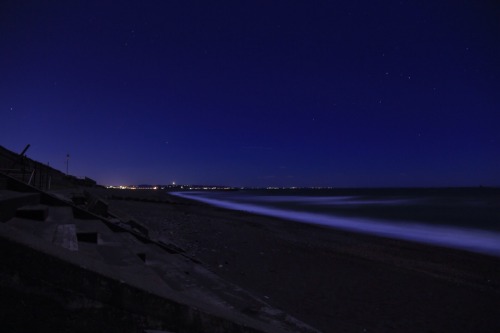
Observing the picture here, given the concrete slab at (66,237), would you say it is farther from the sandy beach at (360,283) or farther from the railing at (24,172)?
the railing at (24,172)

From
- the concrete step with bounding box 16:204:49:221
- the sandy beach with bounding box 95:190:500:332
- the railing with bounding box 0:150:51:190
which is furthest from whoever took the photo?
the railing with bounding box 0:150:51:190

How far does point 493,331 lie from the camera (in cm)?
510

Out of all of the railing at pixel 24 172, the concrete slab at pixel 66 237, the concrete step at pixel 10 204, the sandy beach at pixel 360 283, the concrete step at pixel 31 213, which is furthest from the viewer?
the railing at pixel 24 172

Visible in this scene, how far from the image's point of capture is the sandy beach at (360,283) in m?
5.13

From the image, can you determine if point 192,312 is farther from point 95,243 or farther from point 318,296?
point 318,296

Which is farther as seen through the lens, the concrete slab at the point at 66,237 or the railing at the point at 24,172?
the railing at the point at 24,172

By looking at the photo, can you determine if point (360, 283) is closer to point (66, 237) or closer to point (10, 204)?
point (66, 237)

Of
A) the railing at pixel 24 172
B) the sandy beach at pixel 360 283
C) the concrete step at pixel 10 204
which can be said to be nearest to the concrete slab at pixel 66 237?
the concrete step at pixel 10 204

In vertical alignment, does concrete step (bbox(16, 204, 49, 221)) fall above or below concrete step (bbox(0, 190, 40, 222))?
below

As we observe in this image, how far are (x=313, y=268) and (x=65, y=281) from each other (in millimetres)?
6847

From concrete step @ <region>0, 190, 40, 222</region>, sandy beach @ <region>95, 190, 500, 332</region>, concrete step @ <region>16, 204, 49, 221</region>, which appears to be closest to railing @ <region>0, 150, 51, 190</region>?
sandy beach @ <region>95, 190, 500, 332</region>

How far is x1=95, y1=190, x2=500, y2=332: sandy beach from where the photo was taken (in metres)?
5.13

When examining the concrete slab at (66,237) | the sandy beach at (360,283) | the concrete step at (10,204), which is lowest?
the sandy beach at (360,283)

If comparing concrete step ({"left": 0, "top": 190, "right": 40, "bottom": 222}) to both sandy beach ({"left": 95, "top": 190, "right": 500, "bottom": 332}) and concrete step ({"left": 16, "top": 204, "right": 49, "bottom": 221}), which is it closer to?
concrete step ({"left": 16, "top": 204, "right": 49, "bottom": 221})
